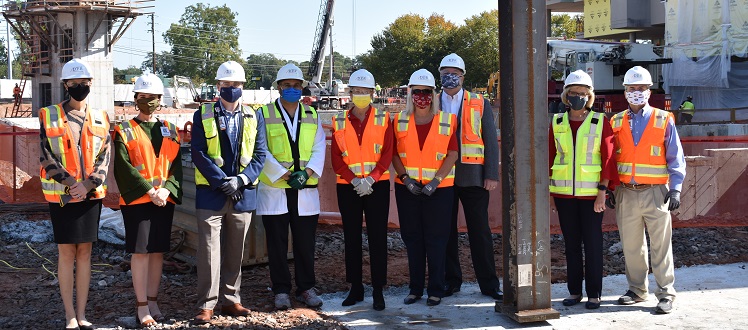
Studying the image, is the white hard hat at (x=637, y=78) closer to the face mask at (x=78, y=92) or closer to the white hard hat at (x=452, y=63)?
the white hard hat at (x=452, y=63)

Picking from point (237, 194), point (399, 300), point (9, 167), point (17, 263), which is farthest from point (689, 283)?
point (9, 167)

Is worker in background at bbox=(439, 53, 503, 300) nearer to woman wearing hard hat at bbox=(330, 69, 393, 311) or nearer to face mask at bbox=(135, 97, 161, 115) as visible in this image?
woman wearing hard hat at bbox=(330, 69, 393, 311)

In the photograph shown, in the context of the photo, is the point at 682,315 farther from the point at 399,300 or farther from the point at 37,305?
the point at 37,305

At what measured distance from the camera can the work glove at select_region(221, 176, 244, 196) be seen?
6535mm

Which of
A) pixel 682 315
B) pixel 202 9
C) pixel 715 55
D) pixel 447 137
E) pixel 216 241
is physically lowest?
pixel 682 315

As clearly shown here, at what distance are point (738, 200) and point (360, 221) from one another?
19.3ft

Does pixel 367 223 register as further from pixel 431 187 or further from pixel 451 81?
pixel 451 81

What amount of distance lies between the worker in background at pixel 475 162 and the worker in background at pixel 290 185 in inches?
50.0

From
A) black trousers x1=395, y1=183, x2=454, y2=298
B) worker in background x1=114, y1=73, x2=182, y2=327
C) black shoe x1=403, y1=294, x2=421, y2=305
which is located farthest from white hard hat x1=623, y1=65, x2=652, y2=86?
worker in background x1=114, y1=73, x2=182, y2=327

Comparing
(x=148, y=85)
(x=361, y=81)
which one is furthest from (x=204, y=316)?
(x=361, y=81)

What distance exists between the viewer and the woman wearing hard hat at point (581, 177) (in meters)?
7.06

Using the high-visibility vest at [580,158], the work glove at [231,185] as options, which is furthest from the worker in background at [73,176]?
the high-visibility vest at [580,158]

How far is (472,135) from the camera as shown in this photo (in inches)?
287

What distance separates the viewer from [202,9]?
10494 cm
